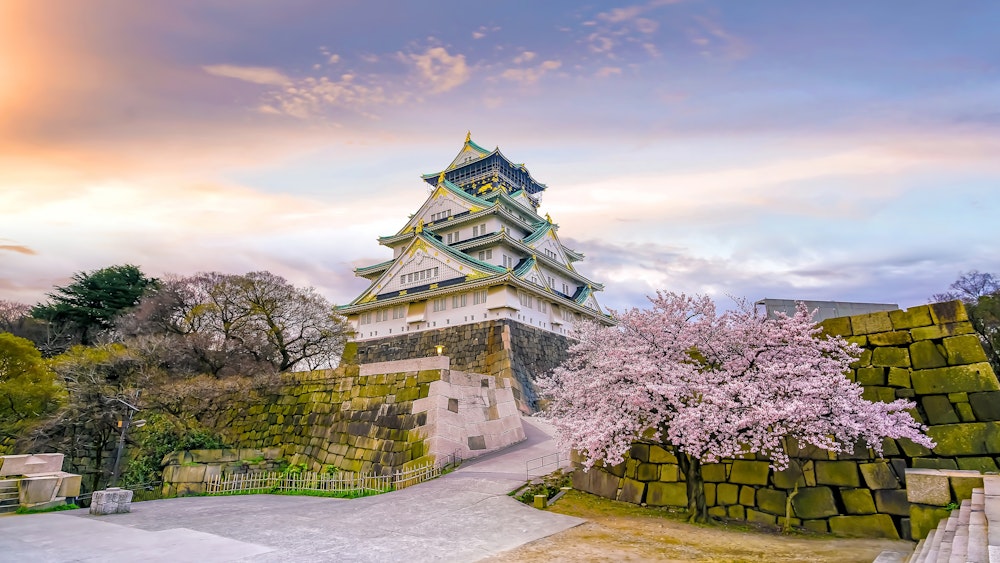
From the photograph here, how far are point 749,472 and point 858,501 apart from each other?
1777 mm

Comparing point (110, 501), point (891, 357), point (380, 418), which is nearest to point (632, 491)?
point (891, 357)

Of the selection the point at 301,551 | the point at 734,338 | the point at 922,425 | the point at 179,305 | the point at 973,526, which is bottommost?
the point at 301,551

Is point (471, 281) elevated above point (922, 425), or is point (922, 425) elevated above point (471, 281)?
point (471, 281)

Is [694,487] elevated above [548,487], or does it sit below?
above

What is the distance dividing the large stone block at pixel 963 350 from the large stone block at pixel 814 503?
3.27 metres

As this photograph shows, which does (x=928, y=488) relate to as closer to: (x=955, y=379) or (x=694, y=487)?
(x=955, y=379)

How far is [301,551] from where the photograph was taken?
7.33 meters

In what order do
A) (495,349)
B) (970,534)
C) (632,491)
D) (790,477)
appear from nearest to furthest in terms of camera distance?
(970,534) → (790,477) → (632,491) → (495,349)

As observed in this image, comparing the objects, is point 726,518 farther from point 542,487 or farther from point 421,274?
point 421,274

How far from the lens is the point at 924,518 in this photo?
296 inches

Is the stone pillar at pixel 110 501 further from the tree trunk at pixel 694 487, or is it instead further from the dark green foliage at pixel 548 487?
the tree trunk at pixel 694 487

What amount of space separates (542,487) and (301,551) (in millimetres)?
6094

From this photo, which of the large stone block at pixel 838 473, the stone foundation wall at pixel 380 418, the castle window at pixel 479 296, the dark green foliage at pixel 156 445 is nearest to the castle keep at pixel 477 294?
the castle window at pixel 479 296

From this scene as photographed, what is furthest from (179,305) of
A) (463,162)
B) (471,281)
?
(463,162)
